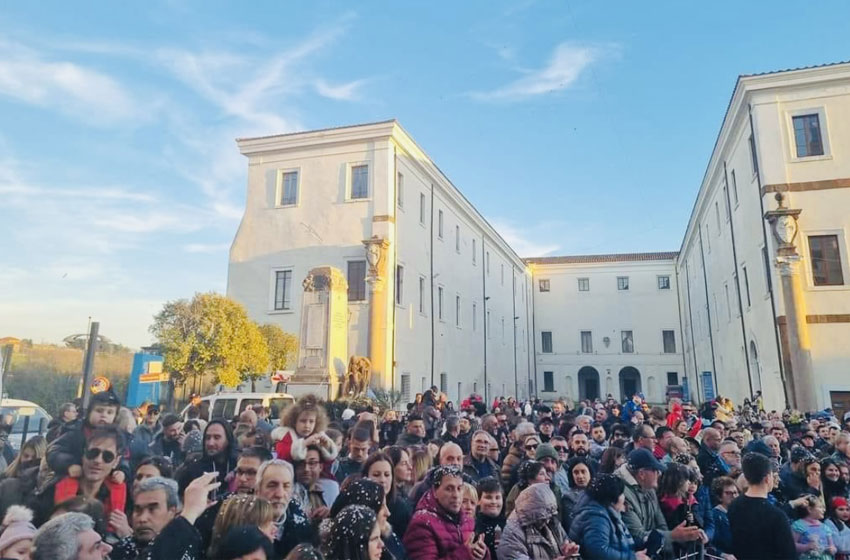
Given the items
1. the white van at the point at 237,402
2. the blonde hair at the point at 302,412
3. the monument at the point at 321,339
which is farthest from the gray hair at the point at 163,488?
the monument at the point at 321,339

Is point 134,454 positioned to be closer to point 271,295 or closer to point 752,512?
point 752,512

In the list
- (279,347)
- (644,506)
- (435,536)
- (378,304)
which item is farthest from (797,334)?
(279,347)

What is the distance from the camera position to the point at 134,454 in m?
5.01

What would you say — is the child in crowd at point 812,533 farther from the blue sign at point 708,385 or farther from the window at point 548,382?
the window at point 548,382

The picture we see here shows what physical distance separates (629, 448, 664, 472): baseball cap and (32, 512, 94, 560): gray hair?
3883 mm

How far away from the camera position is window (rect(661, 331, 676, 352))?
146 ft

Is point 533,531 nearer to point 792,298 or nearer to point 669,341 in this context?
point 792,298

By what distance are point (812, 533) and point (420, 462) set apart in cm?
330

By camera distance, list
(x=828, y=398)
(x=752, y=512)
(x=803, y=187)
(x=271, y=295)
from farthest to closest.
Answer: (x=271, y=295), (x=803, y=187), (x=828, y=398), (x=752, y=512)

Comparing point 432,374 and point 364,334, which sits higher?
point 364,334

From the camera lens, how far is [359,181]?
80.8ft

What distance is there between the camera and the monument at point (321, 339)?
17.2 metres

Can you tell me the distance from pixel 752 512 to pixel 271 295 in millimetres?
22931

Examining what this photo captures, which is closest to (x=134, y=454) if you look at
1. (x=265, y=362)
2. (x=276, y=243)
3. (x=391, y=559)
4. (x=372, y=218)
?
(x=391, y=559)
